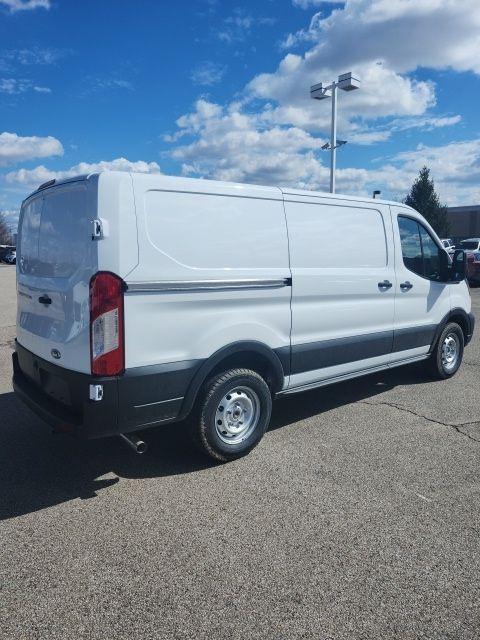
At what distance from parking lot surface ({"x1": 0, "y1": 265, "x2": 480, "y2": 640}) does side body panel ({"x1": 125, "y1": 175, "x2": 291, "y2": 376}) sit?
98 centimetres

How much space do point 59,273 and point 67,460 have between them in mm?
1558

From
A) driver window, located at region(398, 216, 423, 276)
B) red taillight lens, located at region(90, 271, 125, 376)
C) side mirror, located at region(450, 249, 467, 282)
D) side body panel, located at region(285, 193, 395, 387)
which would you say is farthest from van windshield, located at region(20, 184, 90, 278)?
side mirror, located at region(450, 249, 467, 282)

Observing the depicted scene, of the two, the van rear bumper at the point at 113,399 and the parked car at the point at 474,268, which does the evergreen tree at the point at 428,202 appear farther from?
the van rear bumper at the point at 113,399

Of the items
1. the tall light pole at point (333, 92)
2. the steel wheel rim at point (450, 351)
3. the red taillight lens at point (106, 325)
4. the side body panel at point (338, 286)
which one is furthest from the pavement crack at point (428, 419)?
the tall light pole at point (333, 92)

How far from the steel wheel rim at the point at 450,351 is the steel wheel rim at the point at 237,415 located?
136 inches

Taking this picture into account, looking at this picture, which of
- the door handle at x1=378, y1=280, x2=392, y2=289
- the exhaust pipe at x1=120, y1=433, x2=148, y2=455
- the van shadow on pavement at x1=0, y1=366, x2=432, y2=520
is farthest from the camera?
the door handle at x1=378, y1=280, x2=392, y2=289

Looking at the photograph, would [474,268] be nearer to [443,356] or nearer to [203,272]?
[443,356]

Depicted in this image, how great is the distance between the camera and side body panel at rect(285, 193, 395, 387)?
177 inches

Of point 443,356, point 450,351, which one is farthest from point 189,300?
point 450,351

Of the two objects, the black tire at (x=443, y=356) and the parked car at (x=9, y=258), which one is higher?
the parked car at (x=9, y=258)

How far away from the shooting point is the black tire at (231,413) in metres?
3.87

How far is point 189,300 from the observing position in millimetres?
3656

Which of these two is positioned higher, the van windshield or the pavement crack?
the van windshield

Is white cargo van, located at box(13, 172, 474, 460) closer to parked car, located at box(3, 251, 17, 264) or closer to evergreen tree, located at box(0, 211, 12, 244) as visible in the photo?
parked car, located at box(3, 251, 17, 264)
